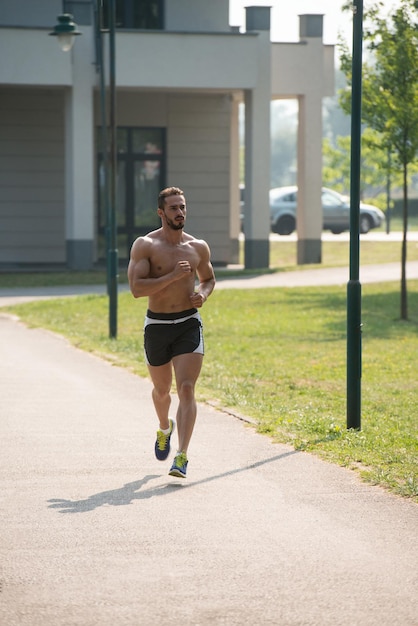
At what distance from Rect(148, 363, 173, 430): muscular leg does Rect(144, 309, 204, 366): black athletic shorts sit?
0.16 m

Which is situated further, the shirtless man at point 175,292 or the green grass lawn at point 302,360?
the green grass lawn at point 302,360

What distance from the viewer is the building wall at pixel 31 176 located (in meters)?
35.5

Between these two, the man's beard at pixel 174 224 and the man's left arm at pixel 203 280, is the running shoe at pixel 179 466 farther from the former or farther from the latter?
the man's beard at pixel 174 224

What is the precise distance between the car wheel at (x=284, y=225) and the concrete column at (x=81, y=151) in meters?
19.7

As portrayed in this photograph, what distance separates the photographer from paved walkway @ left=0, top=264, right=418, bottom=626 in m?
5.70

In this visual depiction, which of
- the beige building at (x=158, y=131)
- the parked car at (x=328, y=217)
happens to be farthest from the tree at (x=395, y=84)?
the parked car at (x=328, y=217)

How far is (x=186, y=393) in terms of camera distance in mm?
8766

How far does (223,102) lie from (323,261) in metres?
5.77

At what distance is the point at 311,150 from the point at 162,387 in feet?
88.0

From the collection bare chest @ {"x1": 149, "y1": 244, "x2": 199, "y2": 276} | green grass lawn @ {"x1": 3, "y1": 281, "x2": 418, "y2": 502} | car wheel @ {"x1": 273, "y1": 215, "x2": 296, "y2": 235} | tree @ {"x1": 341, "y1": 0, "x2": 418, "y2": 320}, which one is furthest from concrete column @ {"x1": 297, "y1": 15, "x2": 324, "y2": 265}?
bare chest @ {"x1": 149, "y1": 244, "x2": 199, "y2": 276}

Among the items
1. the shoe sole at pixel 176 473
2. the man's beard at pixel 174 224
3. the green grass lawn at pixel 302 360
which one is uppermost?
the man's beard at pixel 174 224

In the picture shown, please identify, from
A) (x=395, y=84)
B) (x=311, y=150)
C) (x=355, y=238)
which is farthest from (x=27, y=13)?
(x=355, y=238)

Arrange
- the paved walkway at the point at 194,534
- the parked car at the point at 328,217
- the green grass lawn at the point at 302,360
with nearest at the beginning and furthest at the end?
the paved walkway at the point at 194,534 → the green grass lawn at the point at 302,360 → the parked car at the point at 328,217

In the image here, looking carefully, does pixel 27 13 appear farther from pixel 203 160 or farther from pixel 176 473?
pixel 176 473
